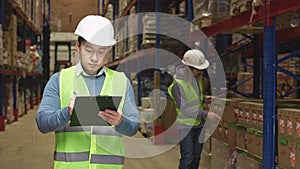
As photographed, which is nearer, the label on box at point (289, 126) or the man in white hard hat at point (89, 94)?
the man in white hard hat at point (89, 94)

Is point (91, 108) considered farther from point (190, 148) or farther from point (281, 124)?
point (190, 148)

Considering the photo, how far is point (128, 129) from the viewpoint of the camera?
2.11 metres

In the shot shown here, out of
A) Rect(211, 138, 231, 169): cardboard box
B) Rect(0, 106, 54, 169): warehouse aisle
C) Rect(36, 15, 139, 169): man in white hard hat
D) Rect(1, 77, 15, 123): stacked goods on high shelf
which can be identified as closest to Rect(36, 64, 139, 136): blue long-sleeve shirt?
Rect(36, 15, 139, 169): man in white hard hat

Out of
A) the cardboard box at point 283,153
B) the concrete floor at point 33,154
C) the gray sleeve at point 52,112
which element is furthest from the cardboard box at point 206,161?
the gray sleeve at point 52,112

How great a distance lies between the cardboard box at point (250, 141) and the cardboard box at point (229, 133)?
Answer: 1.20 ft

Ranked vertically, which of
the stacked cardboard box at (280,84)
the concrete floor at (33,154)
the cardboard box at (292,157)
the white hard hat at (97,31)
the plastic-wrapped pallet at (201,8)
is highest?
the plastic-wrapped pallet at (201,8)

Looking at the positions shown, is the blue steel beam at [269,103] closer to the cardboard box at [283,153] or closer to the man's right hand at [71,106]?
the cardboard box at [283,153]

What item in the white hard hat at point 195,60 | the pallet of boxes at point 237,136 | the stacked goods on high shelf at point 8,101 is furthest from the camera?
the stacked goods on high shelf at point 8,101

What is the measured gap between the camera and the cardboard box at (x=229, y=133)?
14.4ft

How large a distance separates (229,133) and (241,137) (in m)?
0.31

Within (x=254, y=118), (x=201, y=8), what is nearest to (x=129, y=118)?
(x=254, y=118)

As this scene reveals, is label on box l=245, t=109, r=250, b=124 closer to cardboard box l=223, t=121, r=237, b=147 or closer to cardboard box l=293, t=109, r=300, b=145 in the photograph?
cardboard box l=223, t=121, r=237, b=147

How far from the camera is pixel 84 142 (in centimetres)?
215

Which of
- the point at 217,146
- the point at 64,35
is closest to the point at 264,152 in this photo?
the point at 217,146
